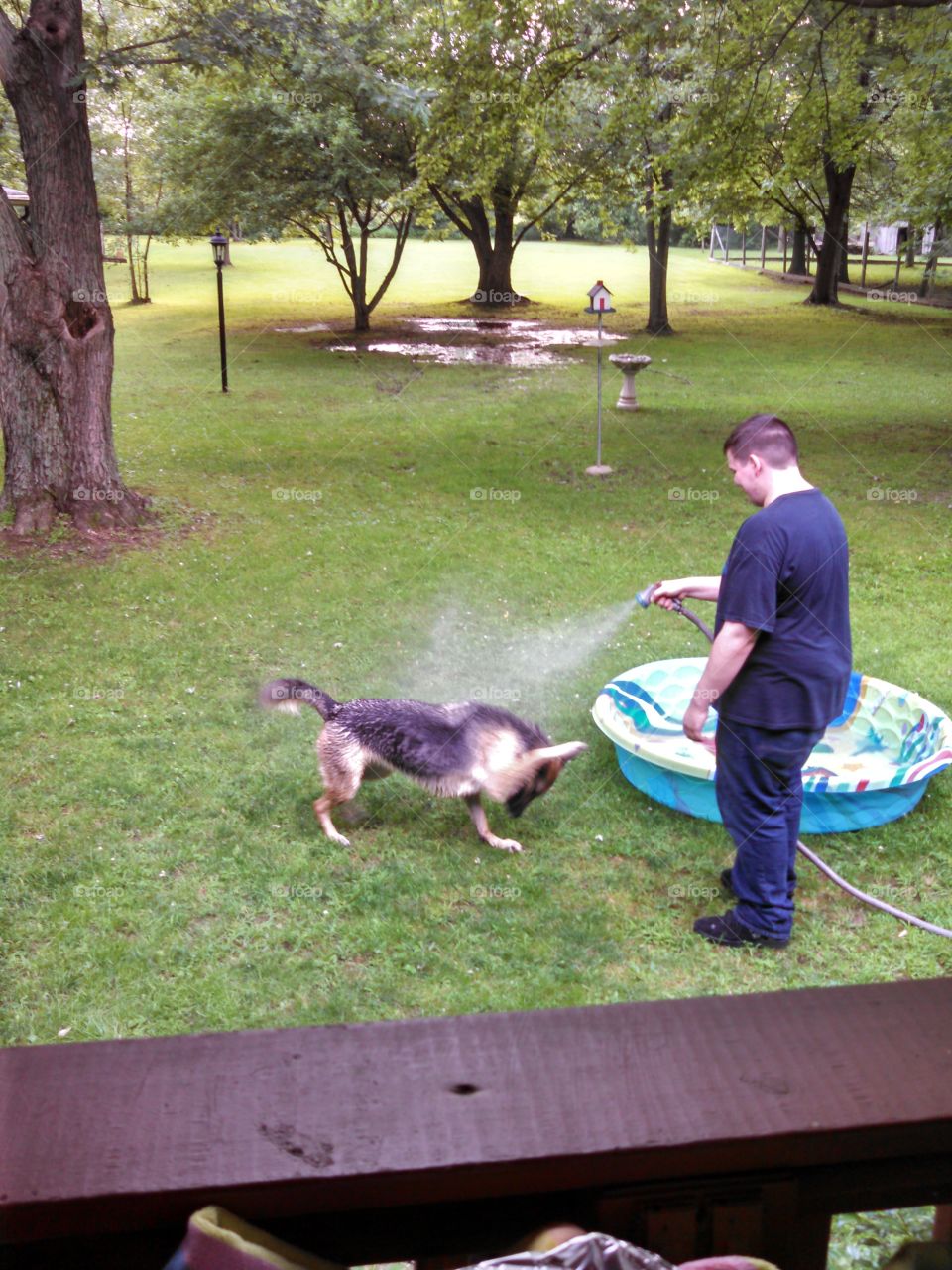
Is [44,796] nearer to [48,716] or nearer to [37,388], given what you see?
[48,716]

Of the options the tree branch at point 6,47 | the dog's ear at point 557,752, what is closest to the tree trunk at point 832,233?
the tree branch at point 6,47

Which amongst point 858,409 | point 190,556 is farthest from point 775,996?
point 858,409

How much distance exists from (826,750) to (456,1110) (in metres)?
5.92

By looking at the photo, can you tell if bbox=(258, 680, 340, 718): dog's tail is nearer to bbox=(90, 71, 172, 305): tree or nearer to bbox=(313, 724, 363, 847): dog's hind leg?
bbox=(313, 724, 363, 847): dog's hind leg

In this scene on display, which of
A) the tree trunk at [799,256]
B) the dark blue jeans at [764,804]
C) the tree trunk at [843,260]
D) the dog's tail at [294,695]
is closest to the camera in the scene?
the dark blue jeans at [764,804]

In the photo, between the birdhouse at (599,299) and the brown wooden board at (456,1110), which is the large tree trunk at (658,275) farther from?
the brown wooden board at (456,1110)

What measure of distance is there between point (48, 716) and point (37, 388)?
460 cm

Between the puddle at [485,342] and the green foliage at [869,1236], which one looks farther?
the puddle at [485,342]

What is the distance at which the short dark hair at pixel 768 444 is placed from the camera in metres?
4.16

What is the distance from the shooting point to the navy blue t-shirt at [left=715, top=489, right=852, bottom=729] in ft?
13.3

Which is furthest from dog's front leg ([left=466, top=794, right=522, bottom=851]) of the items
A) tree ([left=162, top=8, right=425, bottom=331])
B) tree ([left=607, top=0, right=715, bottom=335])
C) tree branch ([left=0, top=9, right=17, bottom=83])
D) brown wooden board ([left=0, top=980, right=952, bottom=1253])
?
tree ([left=162, top=8, right=425, bottom=331])

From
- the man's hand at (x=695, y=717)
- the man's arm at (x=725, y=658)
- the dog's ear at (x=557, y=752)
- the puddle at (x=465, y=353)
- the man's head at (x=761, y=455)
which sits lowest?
the dog's ear at (x=557, y=752)

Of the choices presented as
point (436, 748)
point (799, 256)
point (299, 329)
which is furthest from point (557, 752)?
point (799, 256)

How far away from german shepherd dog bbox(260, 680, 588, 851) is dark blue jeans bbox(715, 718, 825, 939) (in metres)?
0.94
